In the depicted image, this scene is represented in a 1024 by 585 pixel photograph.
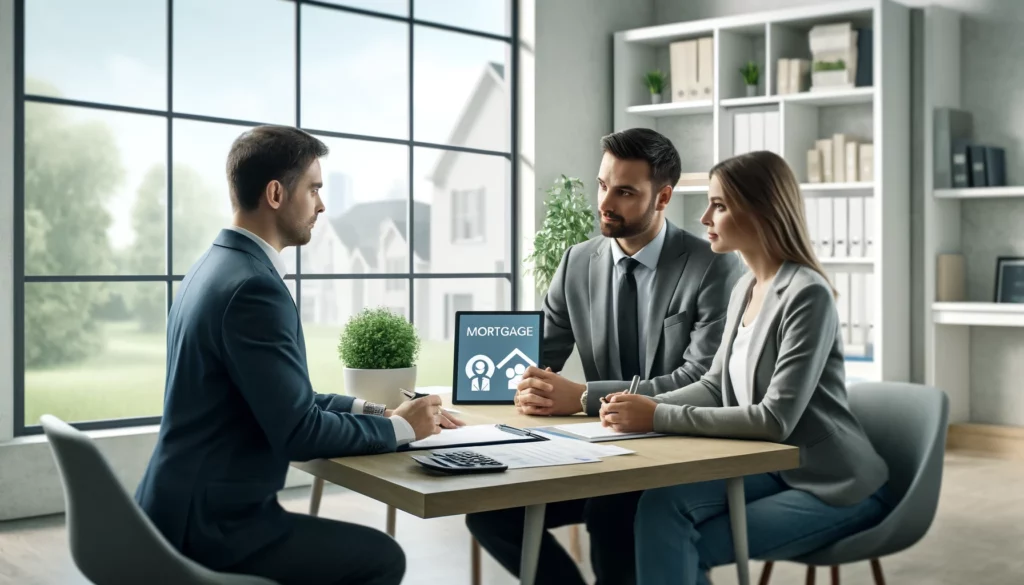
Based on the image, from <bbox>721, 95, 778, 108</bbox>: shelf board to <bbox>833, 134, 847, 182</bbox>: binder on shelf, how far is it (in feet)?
1.41

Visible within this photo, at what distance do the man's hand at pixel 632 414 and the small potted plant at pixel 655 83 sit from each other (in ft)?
16.3

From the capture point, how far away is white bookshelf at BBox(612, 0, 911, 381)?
5805 mm

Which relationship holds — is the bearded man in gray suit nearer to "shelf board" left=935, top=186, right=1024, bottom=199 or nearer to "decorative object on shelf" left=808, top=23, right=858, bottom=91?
"shelf board" left=935, top=186, right=1024, bottom=199

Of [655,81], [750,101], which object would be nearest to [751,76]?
[750,101]

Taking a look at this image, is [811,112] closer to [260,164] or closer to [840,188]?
[840,188]

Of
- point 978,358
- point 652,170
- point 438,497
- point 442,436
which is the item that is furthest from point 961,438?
point 438,497

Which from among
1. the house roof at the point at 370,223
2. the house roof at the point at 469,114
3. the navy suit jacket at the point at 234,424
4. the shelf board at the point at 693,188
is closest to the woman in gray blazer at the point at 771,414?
the navy suit jacket at the point at 234,424

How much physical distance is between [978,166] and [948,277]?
61cm

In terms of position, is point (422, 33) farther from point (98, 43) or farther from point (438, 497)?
point (438, 497)

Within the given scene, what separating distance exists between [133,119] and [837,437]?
122 feet

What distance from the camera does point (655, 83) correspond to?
22.5 ft

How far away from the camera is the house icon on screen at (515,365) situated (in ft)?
8.52

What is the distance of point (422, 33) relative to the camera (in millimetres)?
37000

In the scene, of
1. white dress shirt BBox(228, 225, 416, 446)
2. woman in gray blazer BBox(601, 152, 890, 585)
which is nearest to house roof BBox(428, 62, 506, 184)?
woman in gray blazer BBox(601, 152, 890, 585)
